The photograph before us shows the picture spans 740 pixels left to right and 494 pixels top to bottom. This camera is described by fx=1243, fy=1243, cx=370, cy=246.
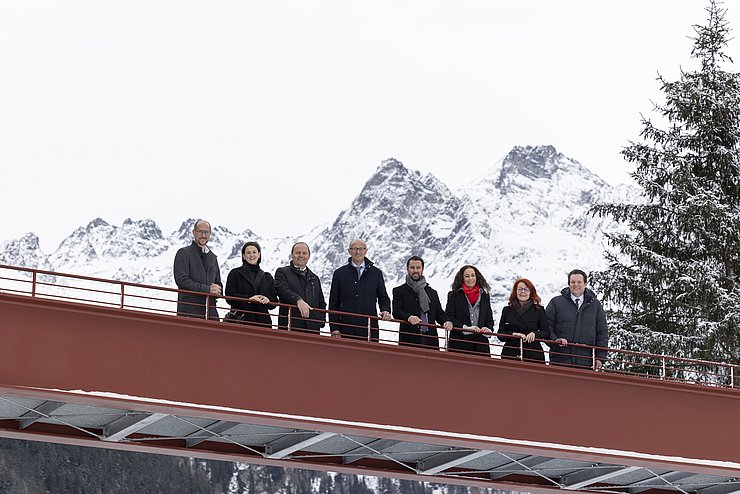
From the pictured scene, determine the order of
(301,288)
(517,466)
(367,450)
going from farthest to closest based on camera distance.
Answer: (517,466), (367,450), (301,288)

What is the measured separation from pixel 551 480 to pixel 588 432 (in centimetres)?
302

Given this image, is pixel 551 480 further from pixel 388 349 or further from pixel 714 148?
pixel 714 148

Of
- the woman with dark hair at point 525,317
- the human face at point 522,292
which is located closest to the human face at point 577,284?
the woman with dark hair at point 525,317

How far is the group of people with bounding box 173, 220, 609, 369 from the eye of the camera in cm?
1511

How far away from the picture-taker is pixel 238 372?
15.8m

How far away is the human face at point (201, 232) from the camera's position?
14586mm

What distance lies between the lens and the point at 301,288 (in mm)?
15477

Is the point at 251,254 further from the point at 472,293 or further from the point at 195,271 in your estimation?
the point at 472,293

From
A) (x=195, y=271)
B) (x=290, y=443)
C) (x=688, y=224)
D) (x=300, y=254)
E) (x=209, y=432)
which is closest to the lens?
(x=300, y=254)

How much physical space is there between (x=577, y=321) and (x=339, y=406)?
3.41 metres

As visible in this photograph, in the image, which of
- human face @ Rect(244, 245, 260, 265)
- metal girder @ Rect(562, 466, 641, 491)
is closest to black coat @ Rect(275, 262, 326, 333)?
human face @ Rect(244, 245, 260, 265)

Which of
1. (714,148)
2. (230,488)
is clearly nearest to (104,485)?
(230,488)

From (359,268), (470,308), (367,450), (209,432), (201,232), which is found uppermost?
(201,232)

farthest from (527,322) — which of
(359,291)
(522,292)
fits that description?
(359,291)
